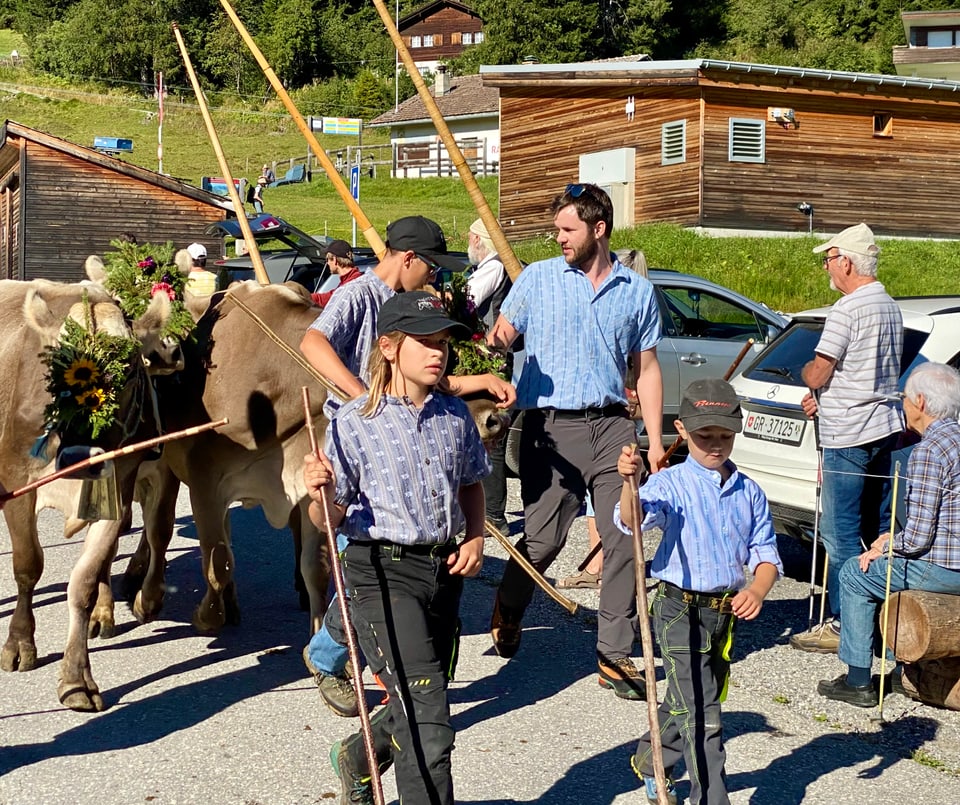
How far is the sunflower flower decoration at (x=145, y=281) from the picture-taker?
6.68 metres

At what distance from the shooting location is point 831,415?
702 cm

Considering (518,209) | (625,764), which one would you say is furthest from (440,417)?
(518,209)

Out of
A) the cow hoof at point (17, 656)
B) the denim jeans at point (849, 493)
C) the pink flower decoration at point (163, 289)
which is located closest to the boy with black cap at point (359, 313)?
the pink flower decoration at point (163, 289)

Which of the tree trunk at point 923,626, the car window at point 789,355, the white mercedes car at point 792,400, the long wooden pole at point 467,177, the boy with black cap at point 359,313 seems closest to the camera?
the boy with black cap at point 359,313

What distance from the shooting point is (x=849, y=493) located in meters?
6.93

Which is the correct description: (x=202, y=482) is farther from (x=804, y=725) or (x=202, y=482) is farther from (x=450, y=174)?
(x=450, y=174)

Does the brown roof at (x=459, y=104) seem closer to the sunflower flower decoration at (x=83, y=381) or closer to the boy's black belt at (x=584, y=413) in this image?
the boy's black belt at (x=584, y=413)

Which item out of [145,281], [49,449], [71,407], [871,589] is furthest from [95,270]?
[871,589]

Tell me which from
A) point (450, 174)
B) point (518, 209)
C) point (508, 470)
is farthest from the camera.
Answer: point (450, 174)

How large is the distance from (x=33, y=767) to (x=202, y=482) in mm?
2151

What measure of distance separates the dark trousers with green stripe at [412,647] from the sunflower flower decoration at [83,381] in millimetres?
1914

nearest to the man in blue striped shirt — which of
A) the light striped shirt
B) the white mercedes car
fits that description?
the light striped shirt

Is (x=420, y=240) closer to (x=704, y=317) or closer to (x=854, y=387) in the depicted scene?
(x=854, y=387)

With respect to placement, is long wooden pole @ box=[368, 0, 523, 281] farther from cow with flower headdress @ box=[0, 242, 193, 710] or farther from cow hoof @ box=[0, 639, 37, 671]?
cow hoof @ box=[0, 639, 37, 671]
